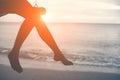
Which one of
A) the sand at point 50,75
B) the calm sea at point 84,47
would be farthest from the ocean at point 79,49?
the sand at point 50,75

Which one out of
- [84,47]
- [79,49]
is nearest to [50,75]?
[79,49]

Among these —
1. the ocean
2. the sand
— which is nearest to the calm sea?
the ocean

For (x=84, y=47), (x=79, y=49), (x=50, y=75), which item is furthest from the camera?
(x=84, y=47)

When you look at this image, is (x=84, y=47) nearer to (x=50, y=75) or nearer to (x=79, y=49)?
(x=79, y=49)

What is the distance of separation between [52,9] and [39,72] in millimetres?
2284

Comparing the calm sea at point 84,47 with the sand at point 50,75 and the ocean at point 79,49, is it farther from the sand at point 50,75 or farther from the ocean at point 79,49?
the sand at point 50,75

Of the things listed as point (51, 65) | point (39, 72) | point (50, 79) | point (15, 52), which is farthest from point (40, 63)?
point (15, 52)

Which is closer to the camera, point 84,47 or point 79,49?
point 79,49

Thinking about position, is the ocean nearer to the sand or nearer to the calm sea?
the calm sea

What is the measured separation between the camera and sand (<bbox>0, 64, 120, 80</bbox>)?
5.82 m

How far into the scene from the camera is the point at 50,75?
608 centimetres

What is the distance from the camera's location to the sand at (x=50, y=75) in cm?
582

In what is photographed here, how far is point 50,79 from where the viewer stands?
19.1ft

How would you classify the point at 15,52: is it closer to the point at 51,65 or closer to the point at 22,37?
the point at 22,37
